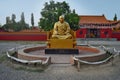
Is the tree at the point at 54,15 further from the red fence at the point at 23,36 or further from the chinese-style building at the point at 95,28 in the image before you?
the chinese-style building at the point at 95,28

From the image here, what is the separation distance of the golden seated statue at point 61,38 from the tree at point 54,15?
15.4m

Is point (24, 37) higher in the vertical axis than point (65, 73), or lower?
higher

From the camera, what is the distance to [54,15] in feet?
90.5

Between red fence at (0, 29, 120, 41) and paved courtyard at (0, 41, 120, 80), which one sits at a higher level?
red fence at (0, 29, 120, 41)

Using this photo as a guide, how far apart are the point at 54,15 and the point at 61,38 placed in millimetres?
16741

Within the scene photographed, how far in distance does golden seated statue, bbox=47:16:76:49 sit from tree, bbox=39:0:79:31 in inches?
606

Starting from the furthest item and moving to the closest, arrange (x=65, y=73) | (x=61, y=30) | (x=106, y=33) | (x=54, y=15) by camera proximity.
A: (x=106, y=33)
(x=54, y=15)
(x=61, y=30)
(x=65, y=73)

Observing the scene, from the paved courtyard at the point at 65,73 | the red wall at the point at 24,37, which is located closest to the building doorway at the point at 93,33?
the red wall at the point at 24,37

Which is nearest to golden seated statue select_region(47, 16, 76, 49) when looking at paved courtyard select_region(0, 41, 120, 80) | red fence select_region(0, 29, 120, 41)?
paved courtyard select_region(0, 41, 120, 80)

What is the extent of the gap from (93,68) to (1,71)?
3620 mm

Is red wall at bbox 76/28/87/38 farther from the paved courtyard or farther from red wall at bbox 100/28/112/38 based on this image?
the paved courtyard

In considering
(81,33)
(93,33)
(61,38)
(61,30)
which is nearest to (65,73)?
(61,38)

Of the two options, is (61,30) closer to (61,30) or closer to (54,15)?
(61,30)

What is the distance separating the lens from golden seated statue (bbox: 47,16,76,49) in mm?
11125
